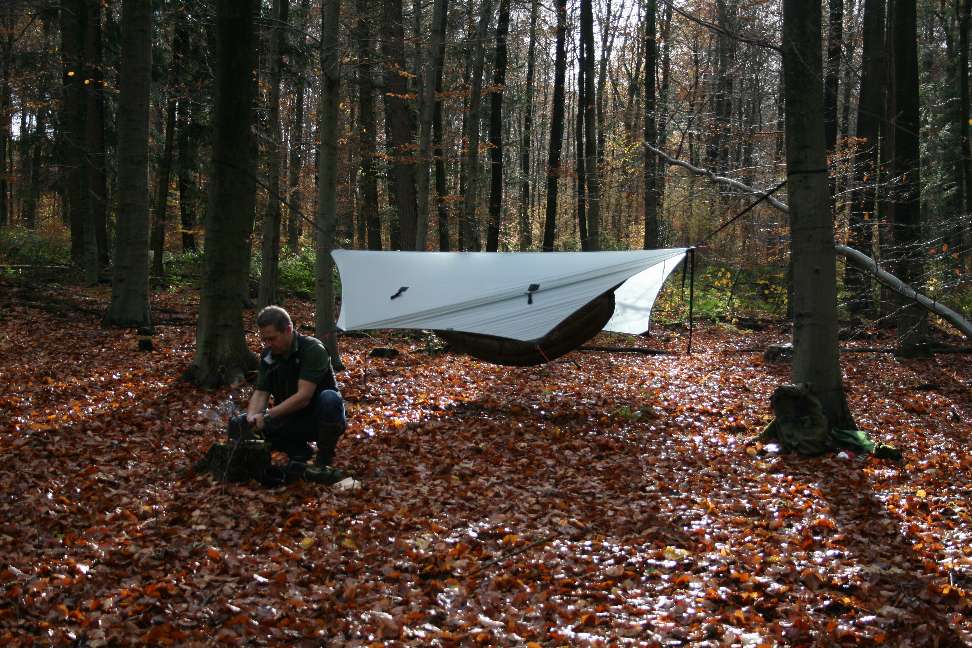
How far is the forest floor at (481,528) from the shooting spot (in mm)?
2711

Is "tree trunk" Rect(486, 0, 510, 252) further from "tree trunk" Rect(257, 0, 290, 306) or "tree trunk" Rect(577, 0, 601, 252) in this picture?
"tree trunk" Rect(257, 0, 290, 306)

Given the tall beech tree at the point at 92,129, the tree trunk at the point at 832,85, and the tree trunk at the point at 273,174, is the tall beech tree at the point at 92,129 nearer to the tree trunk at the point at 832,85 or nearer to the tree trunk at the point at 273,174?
the tree trunk at the point at 273,174

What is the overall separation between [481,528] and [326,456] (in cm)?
109

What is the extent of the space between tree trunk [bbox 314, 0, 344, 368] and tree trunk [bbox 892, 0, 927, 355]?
635cm

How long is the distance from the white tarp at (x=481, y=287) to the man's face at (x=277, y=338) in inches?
98.7

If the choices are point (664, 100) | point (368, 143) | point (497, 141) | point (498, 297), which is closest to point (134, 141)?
point (498, 297)

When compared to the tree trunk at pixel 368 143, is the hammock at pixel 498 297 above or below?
below

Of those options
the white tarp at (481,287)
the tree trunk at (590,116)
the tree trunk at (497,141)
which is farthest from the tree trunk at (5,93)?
the tree trunk at (590,116)

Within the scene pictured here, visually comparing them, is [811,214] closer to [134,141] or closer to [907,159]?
[907,159]

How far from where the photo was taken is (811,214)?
5109 mm

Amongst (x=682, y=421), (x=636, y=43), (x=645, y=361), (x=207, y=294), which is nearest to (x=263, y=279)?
(x=207, y=294)

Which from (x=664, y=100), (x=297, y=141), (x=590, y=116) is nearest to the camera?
(x=297, y=141)

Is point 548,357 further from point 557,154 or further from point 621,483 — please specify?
point 557,154

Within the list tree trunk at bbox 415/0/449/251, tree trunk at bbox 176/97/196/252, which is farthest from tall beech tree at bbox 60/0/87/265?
tree trunk at bbox 415/0/449/251
